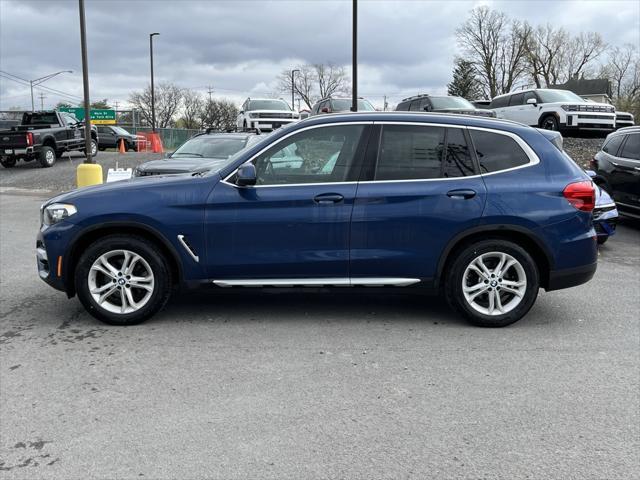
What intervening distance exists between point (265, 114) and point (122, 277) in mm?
19465

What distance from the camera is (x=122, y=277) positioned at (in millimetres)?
5125

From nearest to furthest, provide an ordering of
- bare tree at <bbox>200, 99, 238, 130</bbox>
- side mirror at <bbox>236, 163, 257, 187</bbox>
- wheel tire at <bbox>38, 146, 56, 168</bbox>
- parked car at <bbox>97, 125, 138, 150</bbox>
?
side mirror at <bbox>236, 163, 257, 187</bbox> → wheel tire at <bbox>38, 146, 56, 168</bbox> → parked car at <bbox>97, 125, 138, 150</bbox> → bare tree at <bbox>200, 99, 238, 130</bbox>

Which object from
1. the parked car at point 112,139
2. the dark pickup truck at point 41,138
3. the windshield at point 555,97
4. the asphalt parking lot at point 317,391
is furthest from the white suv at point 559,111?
the parked car at point 112,139

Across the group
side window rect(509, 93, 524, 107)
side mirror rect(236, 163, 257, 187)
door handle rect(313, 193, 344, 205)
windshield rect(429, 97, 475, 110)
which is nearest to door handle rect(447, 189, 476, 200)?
door handle rect(313, 193, 344, 205)

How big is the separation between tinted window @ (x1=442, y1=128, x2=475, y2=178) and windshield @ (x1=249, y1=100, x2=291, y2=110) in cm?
1982

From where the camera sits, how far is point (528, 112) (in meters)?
20.2

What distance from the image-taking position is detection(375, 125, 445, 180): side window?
5.15 metres

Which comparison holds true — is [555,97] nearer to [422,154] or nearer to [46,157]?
[422,154]

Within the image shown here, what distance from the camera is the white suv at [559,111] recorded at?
61.5 feet

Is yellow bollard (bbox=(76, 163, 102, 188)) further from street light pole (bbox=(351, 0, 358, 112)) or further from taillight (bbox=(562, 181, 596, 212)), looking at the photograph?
taillight (bbox=(562, 181, 596, 212))

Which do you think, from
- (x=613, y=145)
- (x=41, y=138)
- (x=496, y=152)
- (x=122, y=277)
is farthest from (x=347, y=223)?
(x=41, y=138)

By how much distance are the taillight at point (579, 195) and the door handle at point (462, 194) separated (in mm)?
781

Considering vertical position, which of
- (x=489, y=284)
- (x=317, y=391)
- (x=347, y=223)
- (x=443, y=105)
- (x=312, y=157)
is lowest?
(x=317, y=391)

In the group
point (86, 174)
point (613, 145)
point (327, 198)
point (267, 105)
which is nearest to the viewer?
point (327, 198)
